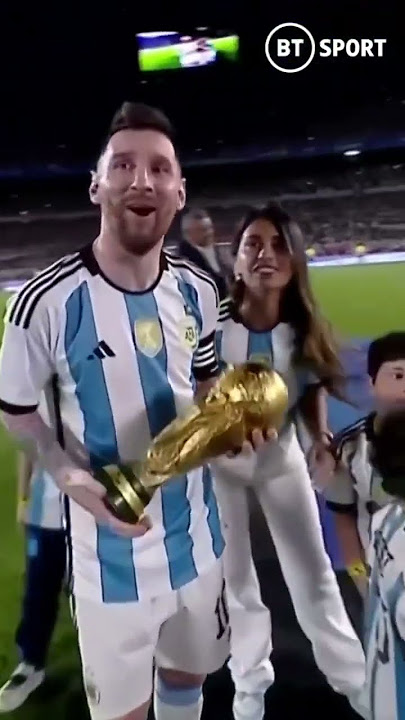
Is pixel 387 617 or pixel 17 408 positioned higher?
pixel 17 408

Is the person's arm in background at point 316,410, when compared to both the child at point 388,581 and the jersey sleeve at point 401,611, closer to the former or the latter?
the child at point 388,581

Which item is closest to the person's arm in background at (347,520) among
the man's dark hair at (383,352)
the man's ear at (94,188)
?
the man's dark hair at (383,352)

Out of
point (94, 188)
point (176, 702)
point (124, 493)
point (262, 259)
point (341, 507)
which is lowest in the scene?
point (176, 702)

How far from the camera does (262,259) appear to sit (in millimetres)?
1223

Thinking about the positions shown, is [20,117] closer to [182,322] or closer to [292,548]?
[182,322]

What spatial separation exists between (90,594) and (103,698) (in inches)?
5.3

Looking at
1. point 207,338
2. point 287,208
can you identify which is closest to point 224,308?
point 207,338

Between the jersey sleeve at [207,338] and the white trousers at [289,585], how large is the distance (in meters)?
0.15

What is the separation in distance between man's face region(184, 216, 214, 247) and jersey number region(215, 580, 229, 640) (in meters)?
0.44

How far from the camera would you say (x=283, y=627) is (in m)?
1.30

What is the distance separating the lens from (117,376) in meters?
1.16

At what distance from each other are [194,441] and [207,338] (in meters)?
0.14

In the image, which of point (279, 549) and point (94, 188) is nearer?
point (94, 188)

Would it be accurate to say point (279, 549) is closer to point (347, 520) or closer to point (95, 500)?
point (347, 520)
